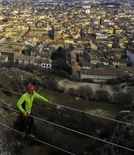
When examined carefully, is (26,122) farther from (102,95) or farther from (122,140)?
(102,95)

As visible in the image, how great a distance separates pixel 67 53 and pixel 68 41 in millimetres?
10362

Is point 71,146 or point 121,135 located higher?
point 121,135

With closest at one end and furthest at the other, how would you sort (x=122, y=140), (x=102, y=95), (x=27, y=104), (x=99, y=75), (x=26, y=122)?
(x=27, y=104), (x=26, y=122), (x=122, y=140), (x=102, y=95), (x=99, y=75)

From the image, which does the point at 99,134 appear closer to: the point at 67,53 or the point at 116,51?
the point at 67,53

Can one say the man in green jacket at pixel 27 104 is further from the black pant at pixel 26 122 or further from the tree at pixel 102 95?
the tree at pixel 102 95

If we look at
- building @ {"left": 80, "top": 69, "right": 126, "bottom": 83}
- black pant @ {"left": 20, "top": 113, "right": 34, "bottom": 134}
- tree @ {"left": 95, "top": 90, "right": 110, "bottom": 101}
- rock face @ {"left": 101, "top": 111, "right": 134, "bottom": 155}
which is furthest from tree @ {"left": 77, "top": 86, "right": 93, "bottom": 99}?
black pant @ {"left": 20, "top": 113, "right": 34, "bottom": 134}

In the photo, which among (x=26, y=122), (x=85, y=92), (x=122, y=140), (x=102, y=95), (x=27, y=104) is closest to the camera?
(x=27, y=104)

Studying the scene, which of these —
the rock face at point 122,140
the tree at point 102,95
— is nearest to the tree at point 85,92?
the tree at point 102,95

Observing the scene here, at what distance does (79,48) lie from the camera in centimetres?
4697

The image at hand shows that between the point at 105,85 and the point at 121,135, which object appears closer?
the point at 121,135

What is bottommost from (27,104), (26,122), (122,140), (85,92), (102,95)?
(102,95)

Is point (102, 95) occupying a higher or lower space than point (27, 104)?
lower

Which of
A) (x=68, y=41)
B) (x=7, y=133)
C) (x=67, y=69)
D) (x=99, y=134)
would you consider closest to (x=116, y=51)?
(x=68, y=41)

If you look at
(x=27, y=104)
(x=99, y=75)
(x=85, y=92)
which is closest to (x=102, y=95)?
(x=85, y=92)
